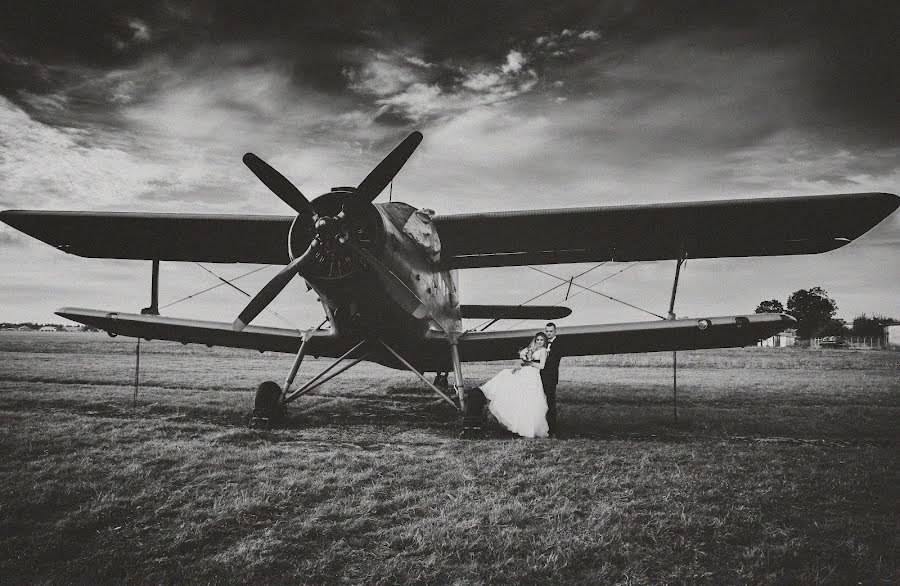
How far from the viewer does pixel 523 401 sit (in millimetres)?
6707

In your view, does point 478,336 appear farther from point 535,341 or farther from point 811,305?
point 811,305

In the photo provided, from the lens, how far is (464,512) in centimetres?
344

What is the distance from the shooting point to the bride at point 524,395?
21.4ft

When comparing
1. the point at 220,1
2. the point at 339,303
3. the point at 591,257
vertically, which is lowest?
the point at 339,303

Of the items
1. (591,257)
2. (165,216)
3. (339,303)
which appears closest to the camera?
(339,303)

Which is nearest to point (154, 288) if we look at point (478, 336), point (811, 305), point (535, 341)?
point (478, 336)

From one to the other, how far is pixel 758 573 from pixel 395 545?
6.41ft

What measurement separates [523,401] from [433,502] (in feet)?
10.7

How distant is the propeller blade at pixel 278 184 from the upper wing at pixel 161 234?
2213 millimetres

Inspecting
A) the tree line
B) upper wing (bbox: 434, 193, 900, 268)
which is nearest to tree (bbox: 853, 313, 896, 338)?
the tree line

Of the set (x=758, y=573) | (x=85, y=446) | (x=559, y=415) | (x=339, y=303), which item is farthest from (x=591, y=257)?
(x=85, y=446)

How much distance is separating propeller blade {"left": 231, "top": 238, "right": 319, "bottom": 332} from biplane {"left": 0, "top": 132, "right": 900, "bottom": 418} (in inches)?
0.6

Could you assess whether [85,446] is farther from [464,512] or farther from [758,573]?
[758,573]

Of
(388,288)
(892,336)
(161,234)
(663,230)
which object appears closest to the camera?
(388,288)
